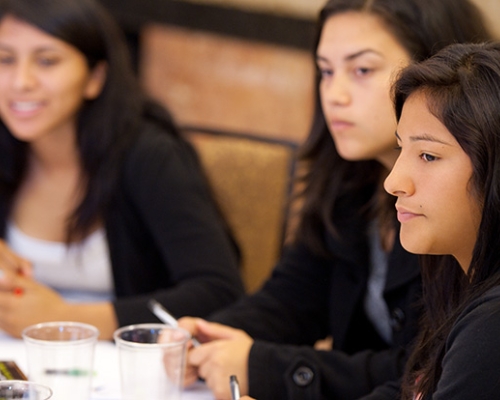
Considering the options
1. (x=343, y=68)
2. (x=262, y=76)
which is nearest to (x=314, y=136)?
(x=343, y=68)

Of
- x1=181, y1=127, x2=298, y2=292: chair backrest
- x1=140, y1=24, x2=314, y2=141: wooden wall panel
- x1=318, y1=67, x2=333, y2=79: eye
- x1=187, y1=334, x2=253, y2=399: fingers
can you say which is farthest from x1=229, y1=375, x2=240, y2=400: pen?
x1=140, y1=24, x2=314, y2=141: wooden wall panel

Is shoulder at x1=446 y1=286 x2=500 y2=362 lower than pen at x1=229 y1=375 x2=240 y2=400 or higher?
higher

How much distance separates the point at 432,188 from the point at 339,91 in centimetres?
49

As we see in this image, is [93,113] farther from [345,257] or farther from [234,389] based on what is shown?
[234,389]

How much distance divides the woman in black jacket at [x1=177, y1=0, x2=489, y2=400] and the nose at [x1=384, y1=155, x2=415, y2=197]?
0.23 m

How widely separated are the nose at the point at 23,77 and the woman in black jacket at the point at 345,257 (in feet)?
2.07

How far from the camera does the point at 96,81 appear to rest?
6.24ft

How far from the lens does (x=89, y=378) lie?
107 centimetres

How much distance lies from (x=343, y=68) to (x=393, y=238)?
30 centimetres

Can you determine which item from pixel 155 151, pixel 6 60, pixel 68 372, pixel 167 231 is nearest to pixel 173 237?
pixel 167 231

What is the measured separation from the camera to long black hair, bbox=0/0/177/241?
177 centimetres

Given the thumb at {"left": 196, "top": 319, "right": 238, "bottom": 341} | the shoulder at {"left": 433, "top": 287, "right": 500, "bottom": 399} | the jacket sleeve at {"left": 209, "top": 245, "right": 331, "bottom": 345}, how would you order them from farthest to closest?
the jacket sleeve at {"left": 209, "top": 245, "right": 331, "bottom": 345} → the thumb at {"left": 196, "top": 319, "right": 238, "bottom": 341} → the shoulder at {"left": 433, "top": 287, "right": 500, "bottom": 399}

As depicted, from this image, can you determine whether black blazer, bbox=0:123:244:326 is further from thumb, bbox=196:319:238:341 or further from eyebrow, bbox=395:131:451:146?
eyebrow, bbox=395:131:451:146

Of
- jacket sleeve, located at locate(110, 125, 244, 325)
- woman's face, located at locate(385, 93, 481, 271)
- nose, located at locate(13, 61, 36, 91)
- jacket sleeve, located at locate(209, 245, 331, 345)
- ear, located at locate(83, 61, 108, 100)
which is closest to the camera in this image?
woman's face, located at locate(385, 93, 481, 271)
